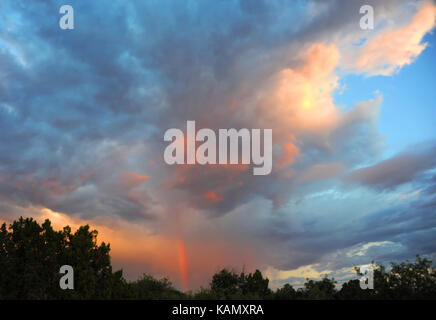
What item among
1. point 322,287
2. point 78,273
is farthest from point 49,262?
point 322,287

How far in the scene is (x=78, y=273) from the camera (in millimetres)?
51219

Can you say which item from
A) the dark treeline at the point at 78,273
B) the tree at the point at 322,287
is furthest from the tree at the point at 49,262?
the tree at the point at 322,287

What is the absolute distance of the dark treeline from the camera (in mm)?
48000

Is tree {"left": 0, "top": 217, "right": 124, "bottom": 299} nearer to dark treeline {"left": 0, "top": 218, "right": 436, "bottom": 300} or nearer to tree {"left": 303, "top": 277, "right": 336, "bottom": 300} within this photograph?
dark treeline {"left": 0, "top": 218, "right": 436, "bottom": 300}

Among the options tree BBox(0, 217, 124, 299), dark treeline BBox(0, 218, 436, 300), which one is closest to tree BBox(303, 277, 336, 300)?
dark treeline BBox(0, 218, 436, 300)

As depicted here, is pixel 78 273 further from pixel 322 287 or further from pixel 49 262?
pixel 322 287

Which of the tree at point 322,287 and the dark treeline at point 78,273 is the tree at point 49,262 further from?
the tree at point 322,287

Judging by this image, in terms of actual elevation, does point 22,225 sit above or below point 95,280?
above

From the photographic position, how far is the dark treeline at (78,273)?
48000mm
